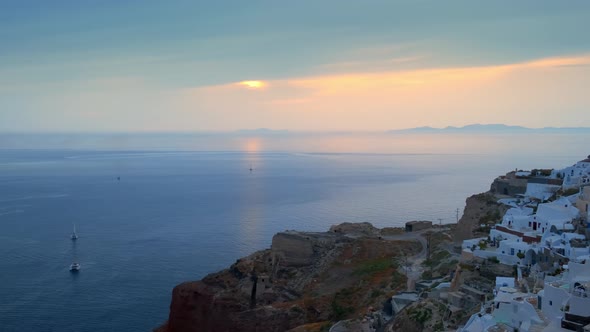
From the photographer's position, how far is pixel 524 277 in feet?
86.6

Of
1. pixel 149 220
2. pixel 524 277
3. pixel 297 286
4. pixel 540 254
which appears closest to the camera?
pixel 524 277

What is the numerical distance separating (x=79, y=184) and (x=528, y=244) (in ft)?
440

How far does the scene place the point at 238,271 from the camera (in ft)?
153

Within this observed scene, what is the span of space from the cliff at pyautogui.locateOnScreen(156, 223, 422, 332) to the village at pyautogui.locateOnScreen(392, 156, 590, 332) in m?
6.60

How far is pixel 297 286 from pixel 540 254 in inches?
890

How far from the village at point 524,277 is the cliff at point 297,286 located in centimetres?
660

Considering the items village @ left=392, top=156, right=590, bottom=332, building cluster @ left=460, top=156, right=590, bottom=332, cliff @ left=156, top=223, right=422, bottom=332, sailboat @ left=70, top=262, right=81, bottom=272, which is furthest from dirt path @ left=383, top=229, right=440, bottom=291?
sailboat @ left=70, top=262, right=81, bottom=272

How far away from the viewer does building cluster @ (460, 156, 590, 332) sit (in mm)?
18406

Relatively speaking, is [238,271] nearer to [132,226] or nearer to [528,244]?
[528,244]

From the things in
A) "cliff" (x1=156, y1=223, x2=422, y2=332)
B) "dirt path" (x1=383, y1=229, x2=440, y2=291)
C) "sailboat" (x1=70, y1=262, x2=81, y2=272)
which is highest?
"dirt path" (x1=383, y1=229, x2=440, y2=291)

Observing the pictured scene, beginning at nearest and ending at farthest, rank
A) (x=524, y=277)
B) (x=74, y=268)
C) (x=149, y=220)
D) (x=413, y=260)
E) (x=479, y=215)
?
(x=524, y=277), (x=413, y=260), (x=479, y=215), (x=74, y=268), (x=149, y=220)

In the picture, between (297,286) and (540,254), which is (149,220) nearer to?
(297,286)

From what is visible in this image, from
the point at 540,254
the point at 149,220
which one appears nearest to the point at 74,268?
the point at 149,220

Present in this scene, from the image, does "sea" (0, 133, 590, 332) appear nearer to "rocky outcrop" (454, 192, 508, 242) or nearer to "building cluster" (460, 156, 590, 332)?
"rocky outcrop" (454, 192, 508, 242)
